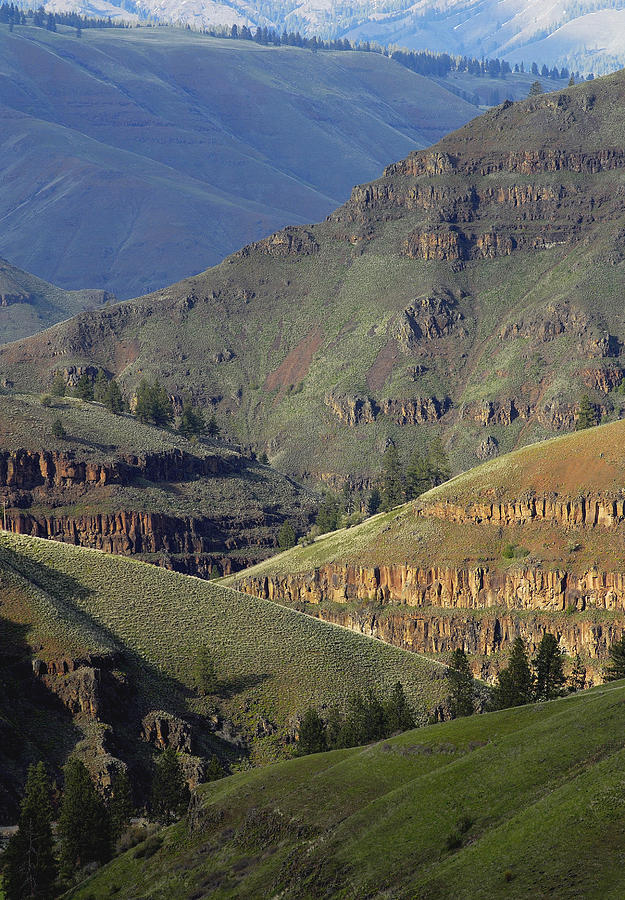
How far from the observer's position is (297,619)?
6161 inches

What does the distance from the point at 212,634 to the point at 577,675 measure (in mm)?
45608

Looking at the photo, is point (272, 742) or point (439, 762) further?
point (272, 742)

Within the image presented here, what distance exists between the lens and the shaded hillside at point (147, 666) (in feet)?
417

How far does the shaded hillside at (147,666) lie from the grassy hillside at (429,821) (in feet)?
66.4

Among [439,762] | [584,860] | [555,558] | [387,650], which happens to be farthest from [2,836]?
[555,558]

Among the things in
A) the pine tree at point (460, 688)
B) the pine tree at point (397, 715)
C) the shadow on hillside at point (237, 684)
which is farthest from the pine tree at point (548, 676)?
the shadow on hillside at point (237, 684)

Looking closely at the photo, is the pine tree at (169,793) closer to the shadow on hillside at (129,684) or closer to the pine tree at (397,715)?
the shadow on hillside at (129,684)

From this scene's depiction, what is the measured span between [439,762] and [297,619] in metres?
59.7

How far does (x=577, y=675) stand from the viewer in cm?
17075

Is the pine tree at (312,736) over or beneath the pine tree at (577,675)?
over

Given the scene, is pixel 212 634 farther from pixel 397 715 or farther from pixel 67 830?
pixel 67 830

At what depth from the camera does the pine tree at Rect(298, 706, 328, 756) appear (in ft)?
407

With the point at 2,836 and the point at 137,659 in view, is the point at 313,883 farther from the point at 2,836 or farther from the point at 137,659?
the point at 137,659

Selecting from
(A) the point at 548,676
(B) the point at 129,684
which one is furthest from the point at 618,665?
(B) the point at 129,684
